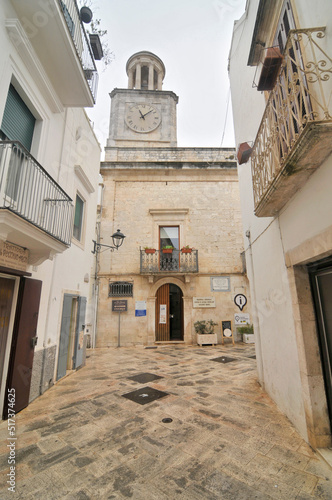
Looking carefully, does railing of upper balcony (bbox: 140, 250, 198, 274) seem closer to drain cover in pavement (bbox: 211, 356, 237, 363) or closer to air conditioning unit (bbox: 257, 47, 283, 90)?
drain cover in pavement (bbox: 211, 356, 237, 363)

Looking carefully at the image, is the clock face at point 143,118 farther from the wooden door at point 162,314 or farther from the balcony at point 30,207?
the balcony at point 30,207

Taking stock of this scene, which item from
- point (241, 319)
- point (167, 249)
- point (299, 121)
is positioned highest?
point (167, 249)

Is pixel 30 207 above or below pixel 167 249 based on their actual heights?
below

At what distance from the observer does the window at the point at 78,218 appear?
23.4 ft

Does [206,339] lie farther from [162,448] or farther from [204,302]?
[162,448]

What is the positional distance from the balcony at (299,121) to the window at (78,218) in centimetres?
545

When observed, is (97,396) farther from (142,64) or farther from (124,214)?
(142,64)

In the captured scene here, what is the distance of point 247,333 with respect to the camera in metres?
11.2

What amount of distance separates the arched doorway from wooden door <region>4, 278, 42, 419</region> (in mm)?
7801

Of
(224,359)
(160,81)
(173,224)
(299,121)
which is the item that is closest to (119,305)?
(173,224)

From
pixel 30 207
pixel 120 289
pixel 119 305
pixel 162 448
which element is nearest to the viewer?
pixel 162 448

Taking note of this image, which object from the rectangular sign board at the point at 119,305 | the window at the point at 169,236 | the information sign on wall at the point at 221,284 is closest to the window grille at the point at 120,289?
the rectangular sign board at the point at 119,305

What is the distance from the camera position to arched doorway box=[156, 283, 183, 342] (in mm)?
11750

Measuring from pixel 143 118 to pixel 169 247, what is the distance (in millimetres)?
9611
